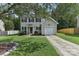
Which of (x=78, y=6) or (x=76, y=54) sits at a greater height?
(x=78, y=6)

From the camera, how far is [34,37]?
434 centimetres

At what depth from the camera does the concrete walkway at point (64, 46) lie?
4.17 metres

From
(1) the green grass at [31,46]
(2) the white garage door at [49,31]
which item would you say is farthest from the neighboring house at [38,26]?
(1) the green grass at [31,46]

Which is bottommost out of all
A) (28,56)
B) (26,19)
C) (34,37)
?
(28,56)

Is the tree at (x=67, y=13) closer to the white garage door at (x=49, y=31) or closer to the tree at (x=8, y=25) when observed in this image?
the white garage door at (x=49, y=31)

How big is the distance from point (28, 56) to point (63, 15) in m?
0.90

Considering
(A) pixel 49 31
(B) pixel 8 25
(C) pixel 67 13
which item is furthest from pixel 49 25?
(B) pixel 8 25

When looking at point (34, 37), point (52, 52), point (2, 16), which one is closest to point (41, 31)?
point (34, 37)

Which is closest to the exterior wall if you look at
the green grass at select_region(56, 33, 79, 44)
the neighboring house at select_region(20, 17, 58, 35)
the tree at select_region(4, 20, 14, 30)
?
the neighboring house at select_region(20, 17, 58, 35)

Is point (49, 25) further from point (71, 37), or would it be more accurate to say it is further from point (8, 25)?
point (8, 25)

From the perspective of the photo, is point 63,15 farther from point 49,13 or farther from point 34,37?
point 34,37

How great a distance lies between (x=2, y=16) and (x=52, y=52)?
1.05m

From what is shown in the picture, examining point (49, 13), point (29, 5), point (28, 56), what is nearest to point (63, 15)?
point (49, 13)

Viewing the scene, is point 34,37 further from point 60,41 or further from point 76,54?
point 76,54
